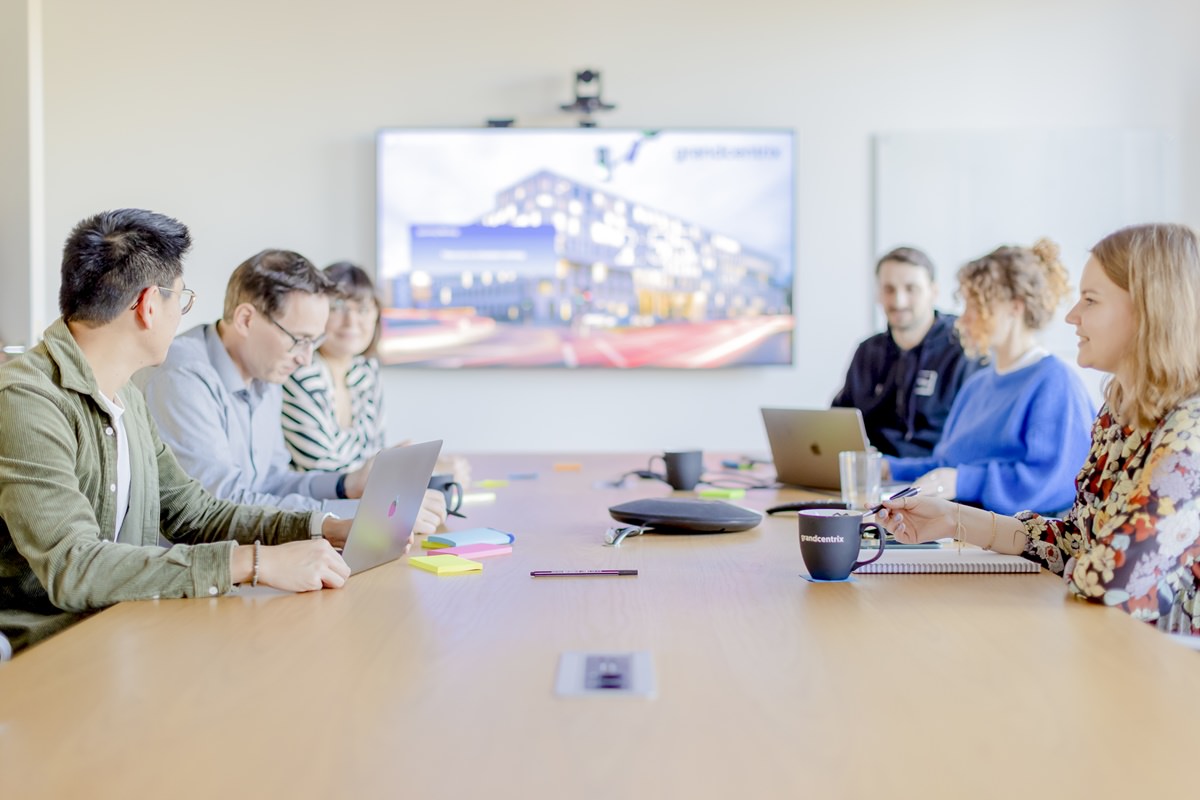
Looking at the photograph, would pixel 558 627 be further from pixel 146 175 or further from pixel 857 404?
pixel 146 175

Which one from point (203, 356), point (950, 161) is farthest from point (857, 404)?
point (203, 356)

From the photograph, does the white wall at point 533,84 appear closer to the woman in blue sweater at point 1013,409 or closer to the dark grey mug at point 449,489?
the woman in blue sweater at point 1013,409

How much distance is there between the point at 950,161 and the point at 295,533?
3.96m

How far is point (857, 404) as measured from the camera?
4.12 m

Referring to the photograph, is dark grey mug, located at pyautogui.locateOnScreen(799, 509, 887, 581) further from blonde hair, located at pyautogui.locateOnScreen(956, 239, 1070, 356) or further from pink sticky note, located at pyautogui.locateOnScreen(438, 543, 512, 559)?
blonde hair, located at pyautogui.locateOnScreen(956, 239, 1070, 356)

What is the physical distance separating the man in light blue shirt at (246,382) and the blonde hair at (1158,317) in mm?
1555

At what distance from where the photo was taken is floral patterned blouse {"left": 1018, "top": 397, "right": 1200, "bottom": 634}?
1500mm

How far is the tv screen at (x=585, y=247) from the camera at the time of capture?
5.05 meters

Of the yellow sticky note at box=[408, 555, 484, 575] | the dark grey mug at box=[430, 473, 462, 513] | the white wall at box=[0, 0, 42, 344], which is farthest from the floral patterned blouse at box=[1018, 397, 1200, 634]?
the white wall at box=[0, 0, 42, 344]

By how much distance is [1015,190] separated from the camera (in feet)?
16.6

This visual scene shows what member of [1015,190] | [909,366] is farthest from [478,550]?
[1015,190]

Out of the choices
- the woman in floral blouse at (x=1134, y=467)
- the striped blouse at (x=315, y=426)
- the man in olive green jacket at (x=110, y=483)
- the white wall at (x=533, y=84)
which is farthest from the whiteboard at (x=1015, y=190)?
the man in olive green jacket at (x=110, y=483)

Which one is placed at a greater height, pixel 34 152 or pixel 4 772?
pixel 34 152

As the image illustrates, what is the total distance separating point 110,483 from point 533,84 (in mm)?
3674
